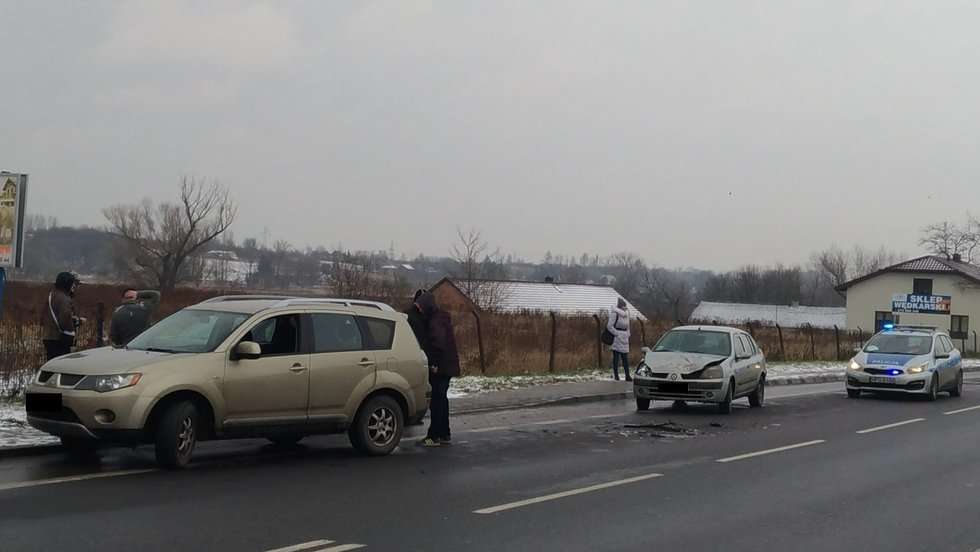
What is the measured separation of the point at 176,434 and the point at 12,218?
5149 mm

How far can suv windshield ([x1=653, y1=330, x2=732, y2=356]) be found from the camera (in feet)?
58.4

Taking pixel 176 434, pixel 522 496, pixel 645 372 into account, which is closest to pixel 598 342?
pixel 645 372

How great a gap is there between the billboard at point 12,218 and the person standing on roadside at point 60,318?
0.85 metres

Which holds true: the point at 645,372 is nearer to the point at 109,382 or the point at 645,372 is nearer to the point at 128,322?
the point at 128,322

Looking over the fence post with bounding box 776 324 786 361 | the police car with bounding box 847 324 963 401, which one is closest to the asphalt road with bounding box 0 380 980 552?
the police car with bounding box 847 324 963 401

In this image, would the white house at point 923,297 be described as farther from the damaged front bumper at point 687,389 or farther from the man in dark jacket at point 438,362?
the man in dark jacket at point 438,362

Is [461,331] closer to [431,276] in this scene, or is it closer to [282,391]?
[282,391]

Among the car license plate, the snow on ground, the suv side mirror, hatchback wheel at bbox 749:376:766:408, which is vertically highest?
the suv side mirror

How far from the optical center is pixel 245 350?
9.82m

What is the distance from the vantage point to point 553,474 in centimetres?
1026

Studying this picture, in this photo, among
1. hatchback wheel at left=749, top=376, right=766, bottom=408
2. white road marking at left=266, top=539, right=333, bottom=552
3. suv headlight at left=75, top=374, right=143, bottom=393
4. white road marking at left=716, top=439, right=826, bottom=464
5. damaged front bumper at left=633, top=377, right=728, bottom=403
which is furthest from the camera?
hatchback wheel at left=749, top=376, right=766, bottom=408

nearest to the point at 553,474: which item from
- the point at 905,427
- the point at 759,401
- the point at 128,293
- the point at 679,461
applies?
the point at 679,461

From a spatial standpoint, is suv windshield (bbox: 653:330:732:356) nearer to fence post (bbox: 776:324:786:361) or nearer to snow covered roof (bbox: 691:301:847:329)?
fence post (bbox: 776:324:786:361)

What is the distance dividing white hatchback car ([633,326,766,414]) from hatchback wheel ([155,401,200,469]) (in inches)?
360
